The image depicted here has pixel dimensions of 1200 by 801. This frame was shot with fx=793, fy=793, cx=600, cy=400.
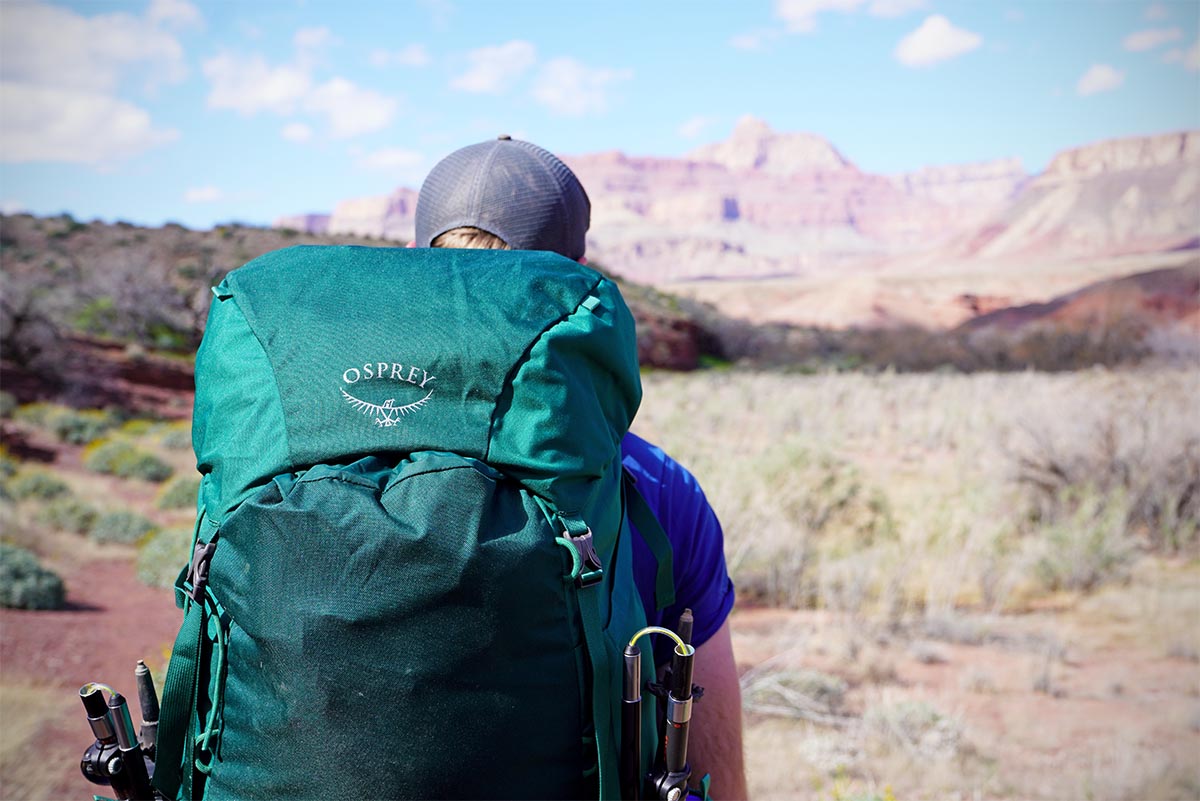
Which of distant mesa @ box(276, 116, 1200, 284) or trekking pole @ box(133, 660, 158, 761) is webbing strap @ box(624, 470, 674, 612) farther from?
distant mesa @ box(276, 116, 1200, 284)

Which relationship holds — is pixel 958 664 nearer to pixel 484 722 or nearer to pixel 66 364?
pixel 484 722

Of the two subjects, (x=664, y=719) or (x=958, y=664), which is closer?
(x=664, y=719)

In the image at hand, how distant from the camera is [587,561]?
1.04 meters

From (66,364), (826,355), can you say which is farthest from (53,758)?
(826,355)

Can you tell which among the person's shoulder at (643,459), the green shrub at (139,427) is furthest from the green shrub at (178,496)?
the person's shoulder at (643,459)

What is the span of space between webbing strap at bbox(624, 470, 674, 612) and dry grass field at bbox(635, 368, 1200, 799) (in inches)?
76.5

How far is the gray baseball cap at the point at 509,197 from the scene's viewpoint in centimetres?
150

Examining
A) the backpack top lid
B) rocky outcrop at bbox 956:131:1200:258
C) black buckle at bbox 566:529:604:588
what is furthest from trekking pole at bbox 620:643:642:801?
rocky outcrop at bbox 956:131:1200:258

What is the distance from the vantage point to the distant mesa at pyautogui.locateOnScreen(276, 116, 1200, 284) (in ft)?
322

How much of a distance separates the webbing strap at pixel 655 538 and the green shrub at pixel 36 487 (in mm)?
9909

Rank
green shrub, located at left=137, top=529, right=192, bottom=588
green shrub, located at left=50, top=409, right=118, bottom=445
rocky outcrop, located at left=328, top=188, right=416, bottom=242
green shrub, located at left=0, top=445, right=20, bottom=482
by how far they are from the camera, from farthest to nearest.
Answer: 1. rocky outcrop, located at left=328, top=188, right=416, bottom=242
2. green shrub, located at left=50, top=409, right=118, bottom=445
3. green shrub, located at left=0, top=445, right=20, bottom=482
4. green shrub, located at left=137, top=529, right=192, bottom=588

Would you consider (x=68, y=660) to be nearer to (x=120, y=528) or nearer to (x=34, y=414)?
(x=120, y=528)

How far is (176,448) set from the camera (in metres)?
12.9

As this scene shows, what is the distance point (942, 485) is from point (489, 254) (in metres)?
8.72
